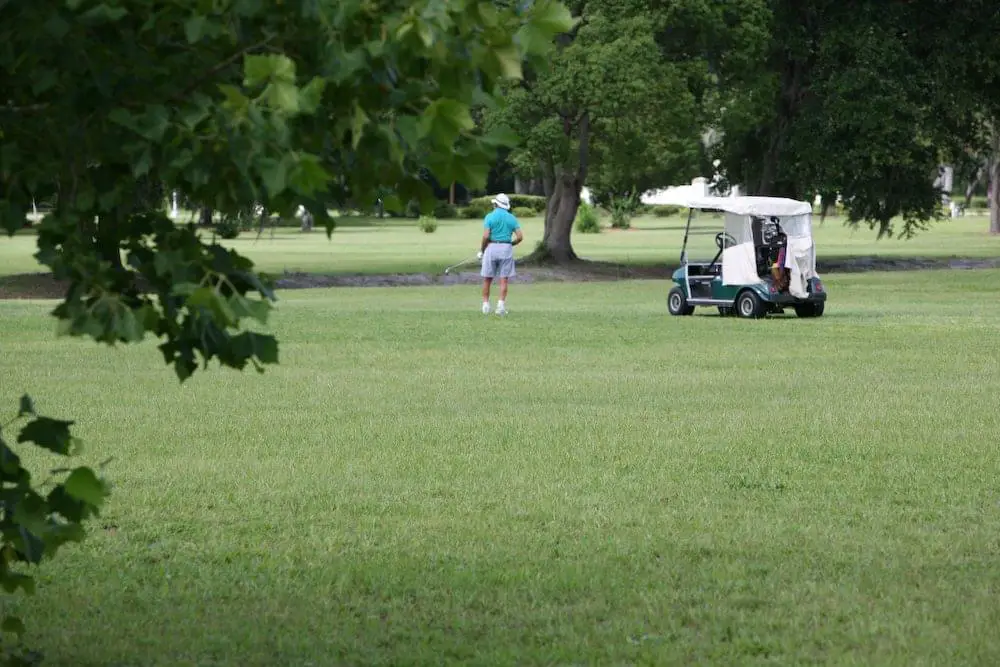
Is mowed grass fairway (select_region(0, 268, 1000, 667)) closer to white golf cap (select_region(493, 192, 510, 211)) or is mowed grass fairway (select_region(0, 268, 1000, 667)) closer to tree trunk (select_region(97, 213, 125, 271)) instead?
tree trunk (select_region(97, 213, 125, 271))

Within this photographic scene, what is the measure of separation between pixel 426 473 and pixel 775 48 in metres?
34.4

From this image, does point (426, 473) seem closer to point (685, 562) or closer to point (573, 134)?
point (685, 562)

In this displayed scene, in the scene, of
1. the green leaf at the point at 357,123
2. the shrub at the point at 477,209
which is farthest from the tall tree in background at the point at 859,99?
the shrub at the point at 477,209

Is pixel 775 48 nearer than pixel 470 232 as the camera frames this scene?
Yes

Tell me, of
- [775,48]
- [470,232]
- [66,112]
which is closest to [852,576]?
[66,112]

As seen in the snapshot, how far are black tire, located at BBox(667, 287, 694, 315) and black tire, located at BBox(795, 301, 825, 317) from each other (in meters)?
1.57

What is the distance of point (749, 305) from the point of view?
82.6 ft

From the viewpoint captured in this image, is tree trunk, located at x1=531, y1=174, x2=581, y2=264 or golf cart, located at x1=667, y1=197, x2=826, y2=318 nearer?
golf cart, located at x1=667, y1=197, x2=826, y2=318

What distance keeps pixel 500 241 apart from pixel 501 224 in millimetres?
442

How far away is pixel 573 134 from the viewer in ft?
139

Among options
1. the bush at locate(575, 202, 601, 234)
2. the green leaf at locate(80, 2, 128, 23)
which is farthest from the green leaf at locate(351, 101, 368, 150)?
the bush at locate(575, 202, 601, 234)

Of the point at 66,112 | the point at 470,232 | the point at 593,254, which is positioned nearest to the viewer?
the point at 66,112

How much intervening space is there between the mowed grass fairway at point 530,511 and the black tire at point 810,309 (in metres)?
6.77

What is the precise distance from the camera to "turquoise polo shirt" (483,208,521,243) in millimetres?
23578
